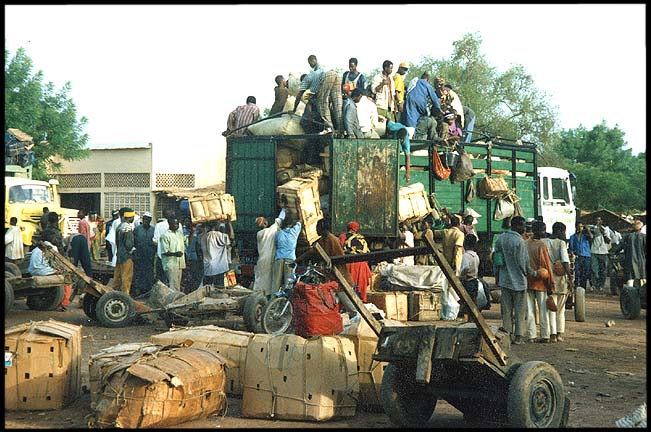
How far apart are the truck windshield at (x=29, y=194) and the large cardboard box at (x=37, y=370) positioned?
49.8ft

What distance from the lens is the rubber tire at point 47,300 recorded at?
15977 mm

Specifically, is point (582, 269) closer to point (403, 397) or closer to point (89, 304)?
point (89, 304)

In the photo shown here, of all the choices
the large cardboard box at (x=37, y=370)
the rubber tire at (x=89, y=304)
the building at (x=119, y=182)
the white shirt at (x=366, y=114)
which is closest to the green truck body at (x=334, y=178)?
the white shirt at (x=366, y=114)

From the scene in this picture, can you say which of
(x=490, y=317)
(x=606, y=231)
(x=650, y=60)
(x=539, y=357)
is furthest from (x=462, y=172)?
(x=650, y=60)

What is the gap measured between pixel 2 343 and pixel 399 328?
3.01m

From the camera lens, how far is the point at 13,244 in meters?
16.8

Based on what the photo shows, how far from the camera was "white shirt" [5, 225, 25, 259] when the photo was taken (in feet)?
54.5

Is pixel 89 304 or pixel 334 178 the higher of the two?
pixel 334 178

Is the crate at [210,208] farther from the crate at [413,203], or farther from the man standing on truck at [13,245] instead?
the man standing on truck at [13,245]

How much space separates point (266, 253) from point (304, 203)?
3.10 feet

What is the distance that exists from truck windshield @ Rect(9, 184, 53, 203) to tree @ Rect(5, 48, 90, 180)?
11618mm

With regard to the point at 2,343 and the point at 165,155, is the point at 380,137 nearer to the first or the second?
the point at 2,343

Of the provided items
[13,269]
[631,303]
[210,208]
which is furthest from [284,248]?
[631,303]

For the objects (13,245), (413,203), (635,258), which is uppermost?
(413,203)
